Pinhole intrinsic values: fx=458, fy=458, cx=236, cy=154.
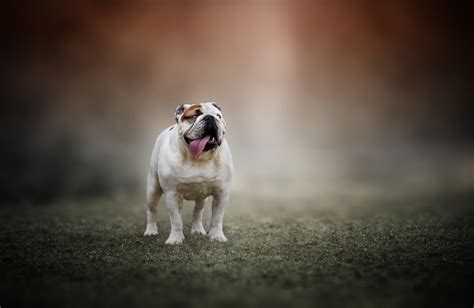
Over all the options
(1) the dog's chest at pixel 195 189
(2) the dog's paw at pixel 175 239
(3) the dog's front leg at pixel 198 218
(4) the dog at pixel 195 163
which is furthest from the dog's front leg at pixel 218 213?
(3) the dog's front leg at pixel 198 218

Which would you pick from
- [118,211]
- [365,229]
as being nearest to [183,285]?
[365,229]

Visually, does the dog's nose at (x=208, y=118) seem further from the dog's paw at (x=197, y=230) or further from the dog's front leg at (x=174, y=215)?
the dog's paw at (x=197, y=230)

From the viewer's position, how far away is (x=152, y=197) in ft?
19.4

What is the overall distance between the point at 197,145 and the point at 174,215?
948 millimetres

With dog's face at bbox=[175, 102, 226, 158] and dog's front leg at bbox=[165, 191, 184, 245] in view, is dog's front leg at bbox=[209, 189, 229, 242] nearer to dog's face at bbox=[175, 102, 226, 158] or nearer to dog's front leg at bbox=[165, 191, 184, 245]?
dog's front leg at bbox=[165, 191, 184, 245]

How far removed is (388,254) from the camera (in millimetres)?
4832

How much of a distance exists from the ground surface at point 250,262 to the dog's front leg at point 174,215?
5.5 inches

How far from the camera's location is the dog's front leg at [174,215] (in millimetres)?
5355

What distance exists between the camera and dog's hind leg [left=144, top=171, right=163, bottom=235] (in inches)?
230

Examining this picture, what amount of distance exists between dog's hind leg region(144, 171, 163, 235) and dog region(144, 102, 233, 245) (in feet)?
0.76

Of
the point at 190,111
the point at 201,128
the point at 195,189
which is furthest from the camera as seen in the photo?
the point at 195,189

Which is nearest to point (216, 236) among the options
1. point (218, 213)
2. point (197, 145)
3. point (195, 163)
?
point (218, 213)

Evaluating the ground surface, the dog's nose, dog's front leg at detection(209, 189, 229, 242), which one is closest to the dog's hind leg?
the ground surface

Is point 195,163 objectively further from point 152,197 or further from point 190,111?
Result: point 152,197
